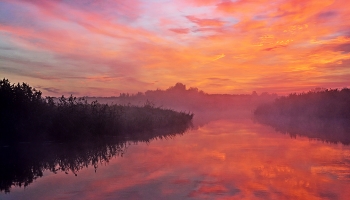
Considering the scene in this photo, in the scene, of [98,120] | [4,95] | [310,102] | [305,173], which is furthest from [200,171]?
[310,102]

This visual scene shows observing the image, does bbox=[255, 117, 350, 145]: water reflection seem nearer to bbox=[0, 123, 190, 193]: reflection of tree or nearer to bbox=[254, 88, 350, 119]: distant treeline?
bbox=[254, 88, 350, 119]: distant treeline

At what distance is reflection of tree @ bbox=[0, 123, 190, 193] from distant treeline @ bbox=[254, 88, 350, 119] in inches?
1362

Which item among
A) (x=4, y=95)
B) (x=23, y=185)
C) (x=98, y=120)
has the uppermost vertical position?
(x=4, y=95)

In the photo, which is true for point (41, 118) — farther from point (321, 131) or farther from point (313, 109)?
point (313, 109)

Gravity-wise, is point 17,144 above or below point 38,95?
below

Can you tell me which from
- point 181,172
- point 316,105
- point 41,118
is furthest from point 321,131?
point 316,105

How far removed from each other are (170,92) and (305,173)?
320ft

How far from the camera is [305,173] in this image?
10242 mm

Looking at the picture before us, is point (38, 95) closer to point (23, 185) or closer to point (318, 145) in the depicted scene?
point (23, 185)

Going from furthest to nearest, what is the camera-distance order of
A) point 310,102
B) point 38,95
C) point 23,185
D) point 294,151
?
1. point 310,102
2. point 38,95
3. point 294,151
4. point 23,185

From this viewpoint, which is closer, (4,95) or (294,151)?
(294,151)

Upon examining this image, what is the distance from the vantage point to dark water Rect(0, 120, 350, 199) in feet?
26.1

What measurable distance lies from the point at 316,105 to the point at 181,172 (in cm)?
4250

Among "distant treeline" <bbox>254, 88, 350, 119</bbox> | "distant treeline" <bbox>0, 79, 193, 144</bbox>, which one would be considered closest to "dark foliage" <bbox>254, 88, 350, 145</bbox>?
"distant treeline" <bbox>254, 88, 350, 119</bbox>
